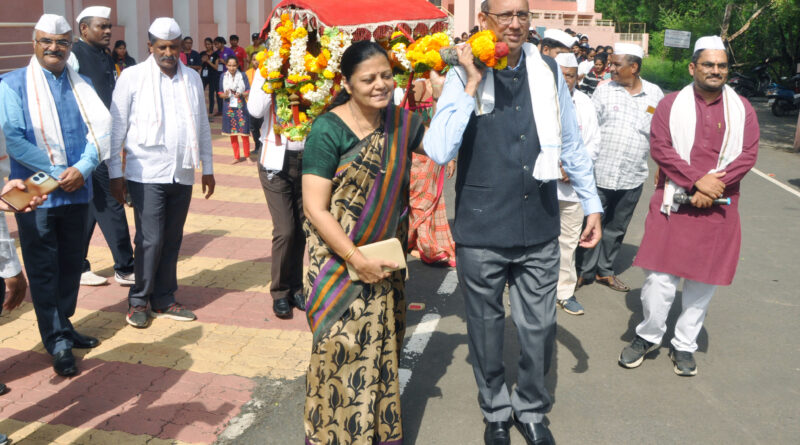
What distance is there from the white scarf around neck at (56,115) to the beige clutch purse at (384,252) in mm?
2291

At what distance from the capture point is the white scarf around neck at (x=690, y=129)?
16.0 ft

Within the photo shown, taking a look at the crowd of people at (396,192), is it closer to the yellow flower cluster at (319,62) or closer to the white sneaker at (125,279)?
the white sneaker at (125,279)

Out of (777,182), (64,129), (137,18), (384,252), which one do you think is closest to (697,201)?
→ (384,252)

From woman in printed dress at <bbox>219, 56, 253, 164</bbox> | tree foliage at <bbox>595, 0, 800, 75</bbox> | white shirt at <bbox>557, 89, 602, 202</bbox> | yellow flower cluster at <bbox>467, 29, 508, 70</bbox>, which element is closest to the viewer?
yellow flower cluster at <bbox>467, 29, 508, 70</bbox>

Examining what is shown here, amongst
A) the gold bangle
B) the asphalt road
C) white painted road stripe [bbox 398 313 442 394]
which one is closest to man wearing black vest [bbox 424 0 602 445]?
the asphalt road

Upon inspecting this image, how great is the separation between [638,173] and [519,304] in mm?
3160

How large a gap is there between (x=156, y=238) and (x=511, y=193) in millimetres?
2966

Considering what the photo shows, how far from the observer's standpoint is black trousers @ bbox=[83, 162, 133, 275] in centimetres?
638

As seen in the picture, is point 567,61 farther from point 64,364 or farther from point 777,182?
point 777,182

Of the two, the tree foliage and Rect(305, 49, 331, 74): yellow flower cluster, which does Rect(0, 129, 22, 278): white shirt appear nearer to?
Rect(305, 49, 331, 74): yellow flower cluster

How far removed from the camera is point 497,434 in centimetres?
A: 403

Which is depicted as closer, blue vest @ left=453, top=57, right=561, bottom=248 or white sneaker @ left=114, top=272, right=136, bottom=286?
blue vest @ left=453, top=57, right=561, bottom=248

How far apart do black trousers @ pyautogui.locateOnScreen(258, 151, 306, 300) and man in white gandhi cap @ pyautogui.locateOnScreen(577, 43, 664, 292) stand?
2.73 metres

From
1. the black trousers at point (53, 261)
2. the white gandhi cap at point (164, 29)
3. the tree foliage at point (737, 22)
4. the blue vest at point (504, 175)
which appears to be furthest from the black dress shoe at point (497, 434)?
the tree foliage at point (737, 22)
